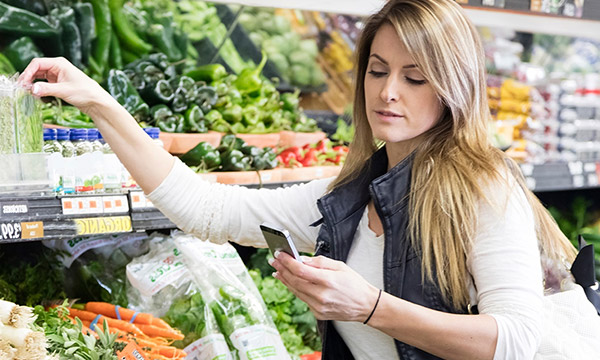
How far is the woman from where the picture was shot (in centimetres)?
161

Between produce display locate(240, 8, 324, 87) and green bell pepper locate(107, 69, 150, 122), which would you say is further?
produce display locate(240, 8, 324, 87)

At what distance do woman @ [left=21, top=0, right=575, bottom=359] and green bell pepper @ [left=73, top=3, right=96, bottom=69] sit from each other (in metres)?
1.64

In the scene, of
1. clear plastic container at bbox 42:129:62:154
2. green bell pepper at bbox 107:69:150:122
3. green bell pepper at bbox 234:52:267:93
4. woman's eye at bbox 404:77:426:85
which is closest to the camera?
woman's eye at bbox 404:77:426:85

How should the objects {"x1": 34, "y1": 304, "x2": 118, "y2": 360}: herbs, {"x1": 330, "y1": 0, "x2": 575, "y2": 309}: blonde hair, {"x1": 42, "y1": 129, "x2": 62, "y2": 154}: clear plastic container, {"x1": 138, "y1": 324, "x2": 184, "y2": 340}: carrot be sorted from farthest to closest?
{"x1": 138, "y1": 324, "x2": 184, "y2": 340}: carrot → {"x1": 42, "y1": 129, "x2": 62, "y2": 154}: clear plastic container → {"x1": 34, "y1": 304, "x2": 118, "y2": 360}: herbs → {"x1": 330, "y1": 0, "x2": 575, "y2": 309}: blonde hair

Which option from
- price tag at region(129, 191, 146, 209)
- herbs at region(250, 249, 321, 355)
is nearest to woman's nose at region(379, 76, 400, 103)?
price tag at region(129, 191, 146, 209)

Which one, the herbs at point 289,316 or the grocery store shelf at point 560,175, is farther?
the grocery store shelf at point 560,175

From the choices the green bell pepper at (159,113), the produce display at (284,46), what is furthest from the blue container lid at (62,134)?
the produce display at (284,46)

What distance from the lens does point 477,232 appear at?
1712 millimetres

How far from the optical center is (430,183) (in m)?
1.79

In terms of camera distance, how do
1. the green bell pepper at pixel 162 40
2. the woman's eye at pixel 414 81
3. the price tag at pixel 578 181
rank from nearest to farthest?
1. the woman's eye at pixel 414 81
2. the green bell pepper at pixel 162 40
3. the price tag at pixel 578 181

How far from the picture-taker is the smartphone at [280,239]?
1.55 meters

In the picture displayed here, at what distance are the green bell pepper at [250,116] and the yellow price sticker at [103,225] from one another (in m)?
1.43

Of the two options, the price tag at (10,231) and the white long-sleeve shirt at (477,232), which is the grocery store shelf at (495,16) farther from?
the price tag at (10,231)

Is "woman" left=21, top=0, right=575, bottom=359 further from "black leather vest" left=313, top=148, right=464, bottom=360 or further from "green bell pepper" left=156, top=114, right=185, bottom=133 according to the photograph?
"green bell pepper" left=156, top=114, right=185, bottom=133
